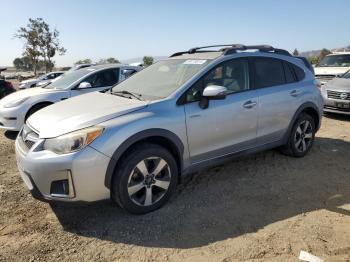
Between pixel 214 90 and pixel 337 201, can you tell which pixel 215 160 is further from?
pixel 337 201

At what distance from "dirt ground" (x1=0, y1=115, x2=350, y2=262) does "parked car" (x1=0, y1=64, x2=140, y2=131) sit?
8.14 ft

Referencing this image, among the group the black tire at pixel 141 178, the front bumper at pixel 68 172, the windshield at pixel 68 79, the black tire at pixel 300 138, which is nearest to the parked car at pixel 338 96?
the black tire at pixel 300 138

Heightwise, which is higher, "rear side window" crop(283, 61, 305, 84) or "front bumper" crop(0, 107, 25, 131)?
"rear side window" crop(283, 61, 305, 84)

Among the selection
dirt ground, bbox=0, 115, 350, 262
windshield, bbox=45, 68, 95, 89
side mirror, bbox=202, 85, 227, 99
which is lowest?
dirt ground, bbox=0, 115, 350, 262

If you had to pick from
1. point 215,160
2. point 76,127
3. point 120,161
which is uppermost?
point 76,127

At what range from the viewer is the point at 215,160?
427 centimetres

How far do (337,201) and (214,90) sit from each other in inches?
77.8

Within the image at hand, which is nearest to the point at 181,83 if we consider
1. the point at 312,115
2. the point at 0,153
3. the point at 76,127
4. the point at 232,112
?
the point at 232,112

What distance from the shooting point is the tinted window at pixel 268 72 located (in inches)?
186

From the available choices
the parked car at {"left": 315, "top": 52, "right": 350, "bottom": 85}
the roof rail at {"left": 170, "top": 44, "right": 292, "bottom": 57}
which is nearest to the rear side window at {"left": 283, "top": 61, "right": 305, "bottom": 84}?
the roof rail at {"left": 170, "top": 44, "right": 292, "bottom": 57}

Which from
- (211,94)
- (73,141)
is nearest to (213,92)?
(211,94)

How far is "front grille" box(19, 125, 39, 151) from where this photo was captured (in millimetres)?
3514

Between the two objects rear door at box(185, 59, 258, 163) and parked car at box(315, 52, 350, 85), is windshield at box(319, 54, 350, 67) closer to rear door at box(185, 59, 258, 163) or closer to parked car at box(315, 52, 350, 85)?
parked car at box(315, 52, 350, 85)

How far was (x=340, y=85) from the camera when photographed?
882cm
